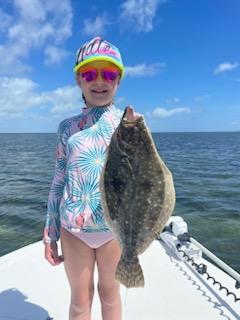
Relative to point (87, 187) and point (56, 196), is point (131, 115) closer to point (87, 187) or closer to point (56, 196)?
point (87, 187)

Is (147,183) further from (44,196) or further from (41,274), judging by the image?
(44,196)

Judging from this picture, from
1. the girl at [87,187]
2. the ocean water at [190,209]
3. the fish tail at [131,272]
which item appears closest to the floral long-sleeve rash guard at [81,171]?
the girl at [87,187]

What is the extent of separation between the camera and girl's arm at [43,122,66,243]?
292cm

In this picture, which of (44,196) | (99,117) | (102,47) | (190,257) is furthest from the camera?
(44,196)

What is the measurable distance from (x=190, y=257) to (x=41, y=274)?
6.86 ft

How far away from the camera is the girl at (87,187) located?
8.73 feet

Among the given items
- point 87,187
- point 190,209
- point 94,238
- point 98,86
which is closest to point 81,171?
point 87,187

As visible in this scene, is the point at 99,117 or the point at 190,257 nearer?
the point at 99,117

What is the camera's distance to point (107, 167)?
7.25 feet

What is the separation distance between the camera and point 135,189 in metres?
2.16

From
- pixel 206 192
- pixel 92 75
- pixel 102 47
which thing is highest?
pixel 102 47

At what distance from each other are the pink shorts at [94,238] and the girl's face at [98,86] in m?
1.03

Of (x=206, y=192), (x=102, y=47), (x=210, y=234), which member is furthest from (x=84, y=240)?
(x=206, y=192)

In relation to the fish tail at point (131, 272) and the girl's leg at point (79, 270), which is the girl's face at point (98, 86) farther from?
the fish tail at point (131, 272)
